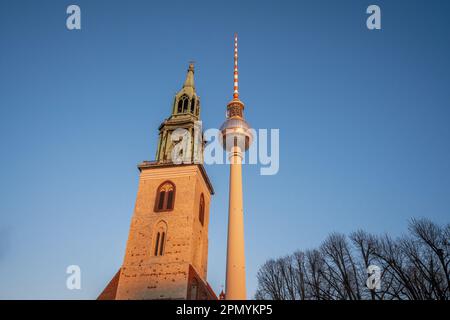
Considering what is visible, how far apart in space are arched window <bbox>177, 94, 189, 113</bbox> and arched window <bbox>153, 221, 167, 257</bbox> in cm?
1339

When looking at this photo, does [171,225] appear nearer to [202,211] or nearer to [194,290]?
[202,211]

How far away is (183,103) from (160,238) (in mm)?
15585

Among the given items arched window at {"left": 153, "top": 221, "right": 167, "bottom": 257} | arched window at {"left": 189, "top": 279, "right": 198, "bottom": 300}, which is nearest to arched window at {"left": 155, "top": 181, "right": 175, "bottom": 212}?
arched window at {"left": 153, "top": 221, "right": 167, "bottom": 257}

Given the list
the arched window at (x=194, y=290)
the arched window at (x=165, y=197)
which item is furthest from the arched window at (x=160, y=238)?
the arched window at (x=194, y=290)

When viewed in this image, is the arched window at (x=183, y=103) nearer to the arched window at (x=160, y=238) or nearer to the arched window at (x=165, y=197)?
the arched window at (x=165, y=197)

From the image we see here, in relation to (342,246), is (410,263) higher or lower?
lower

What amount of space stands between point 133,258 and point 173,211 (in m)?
4.84

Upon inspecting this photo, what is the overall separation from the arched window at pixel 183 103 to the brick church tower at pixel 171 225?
3.35ft

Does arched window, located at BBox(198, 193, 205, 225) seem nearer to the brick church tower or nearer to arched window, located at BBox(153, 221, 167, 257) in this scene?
the brick church tower

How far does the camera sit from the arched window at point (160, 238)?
28.6m

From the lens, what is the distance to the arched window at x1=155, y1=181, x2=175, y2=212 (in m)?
30.8
